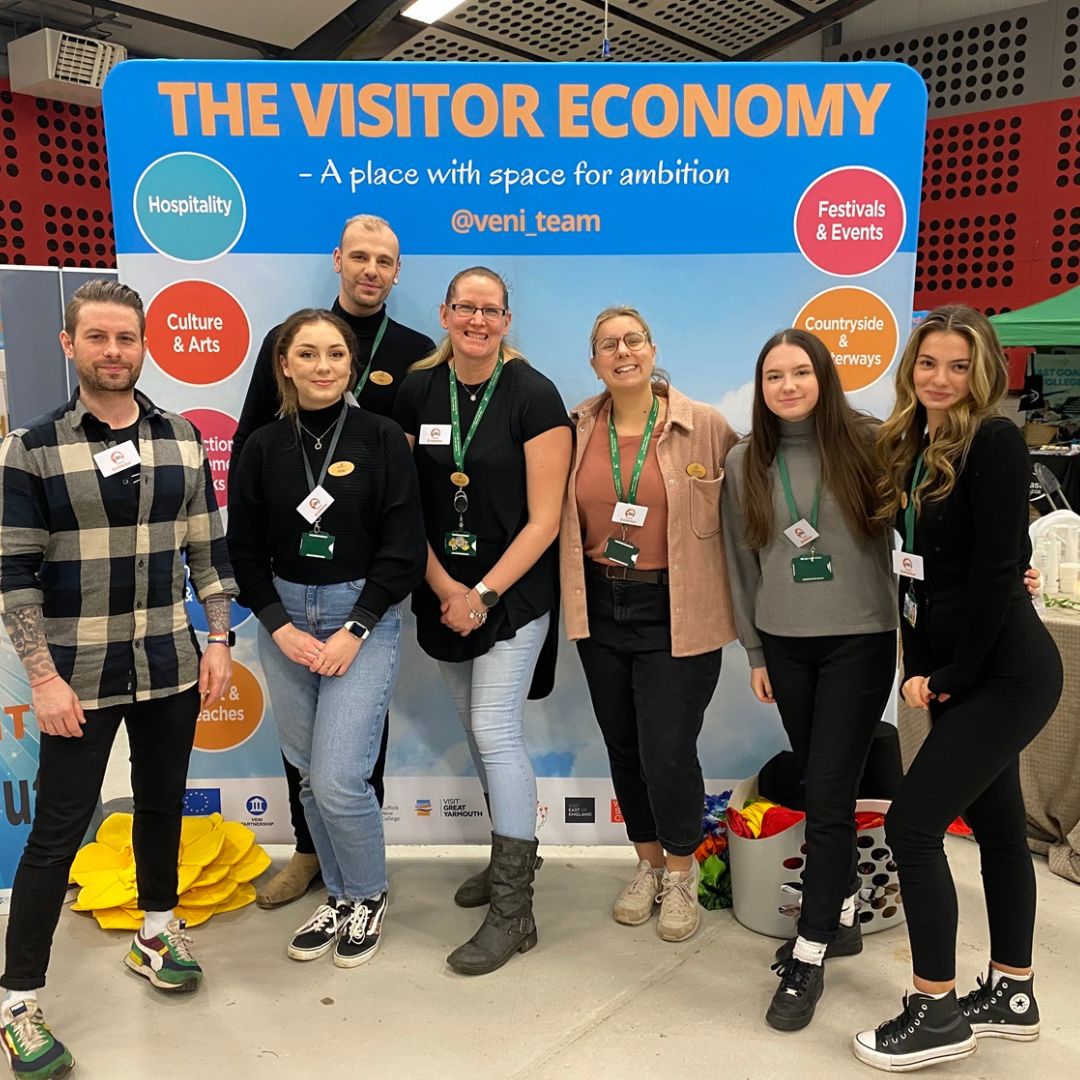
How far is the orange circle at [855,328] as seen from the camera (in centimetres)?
278

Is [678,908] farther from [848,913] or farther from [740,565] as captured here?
[740,565]

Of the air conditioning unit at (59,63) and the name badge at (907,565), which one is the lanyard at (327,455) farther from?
the air conditioning unit at (59,63)

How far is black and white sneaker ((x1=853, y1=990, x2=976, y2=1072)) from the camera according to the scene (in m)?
1.99

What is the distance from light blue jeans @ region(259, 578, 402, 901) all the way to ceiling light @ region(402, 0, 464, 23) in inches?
163

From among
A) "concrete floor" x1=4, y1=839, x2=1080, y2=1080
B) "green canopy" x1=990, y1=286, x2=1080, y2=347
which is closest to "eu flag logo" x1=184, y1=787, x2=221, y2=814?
"concrete floor" x1=4, y1=839, x2=1080, y2=1080

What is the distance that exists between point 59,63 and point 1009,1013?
6.24 meters

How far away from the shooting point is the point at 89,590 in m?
2.01

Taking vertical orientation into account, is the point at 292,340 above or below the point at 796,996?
above

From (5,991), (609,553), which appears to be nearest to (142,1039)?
(5,991)

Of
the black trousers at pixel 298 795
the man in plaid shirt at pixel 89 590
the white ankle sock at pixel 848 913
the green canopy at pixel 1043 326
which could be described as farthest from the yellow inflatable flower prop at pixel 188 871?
the green canopy at pixel 1043 326

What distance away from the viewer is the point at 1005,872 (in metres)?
2.03

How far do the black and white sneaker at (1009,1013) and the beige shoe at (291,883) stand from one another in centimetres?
185

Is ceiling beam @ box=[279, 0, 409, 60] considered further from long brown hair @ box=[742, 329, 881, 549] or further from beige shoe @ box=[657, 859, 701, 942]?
beige shoe @ box=[657, 859, 701, 942]

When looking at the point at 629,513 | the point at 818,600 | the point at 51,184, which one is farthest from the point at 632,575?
the point at 51,184
